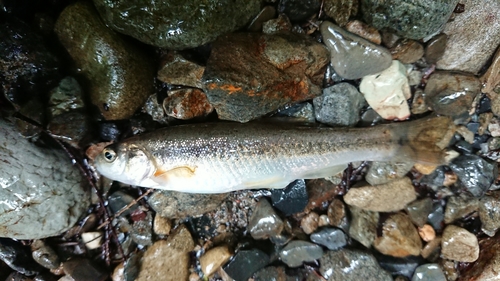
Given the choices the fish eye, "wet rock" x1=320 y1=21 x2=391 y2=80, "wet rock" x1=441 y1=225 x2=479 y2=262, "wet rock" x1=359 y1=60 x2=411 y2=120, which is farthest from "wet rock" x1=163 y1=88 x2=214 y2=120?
"wet rock" x1=441 y1=225 x2=479 y2=262

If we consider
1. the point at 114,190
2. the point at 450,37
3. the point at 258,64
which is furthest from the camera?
the point at 114,190

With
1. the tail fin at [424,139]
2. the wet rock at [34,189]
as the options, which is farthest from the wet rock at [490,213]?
the wet rock at [34,189]

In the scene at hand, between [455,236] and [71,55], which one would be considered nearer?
[71,55]

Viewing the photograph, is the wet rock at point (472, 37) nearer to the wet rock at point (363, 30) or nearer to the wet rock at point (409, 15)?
the wet rock at point (409, 15)

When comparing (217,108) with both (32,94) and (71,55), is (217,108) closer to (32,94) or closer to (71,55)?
(71,55)

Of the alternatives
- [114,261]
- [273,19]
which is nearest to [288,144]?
[273,19]

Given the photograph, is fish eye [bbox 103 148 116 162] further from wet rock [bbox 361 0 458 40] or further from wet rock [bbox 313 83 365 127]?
wet rock [bbox 361 0 458 40]
